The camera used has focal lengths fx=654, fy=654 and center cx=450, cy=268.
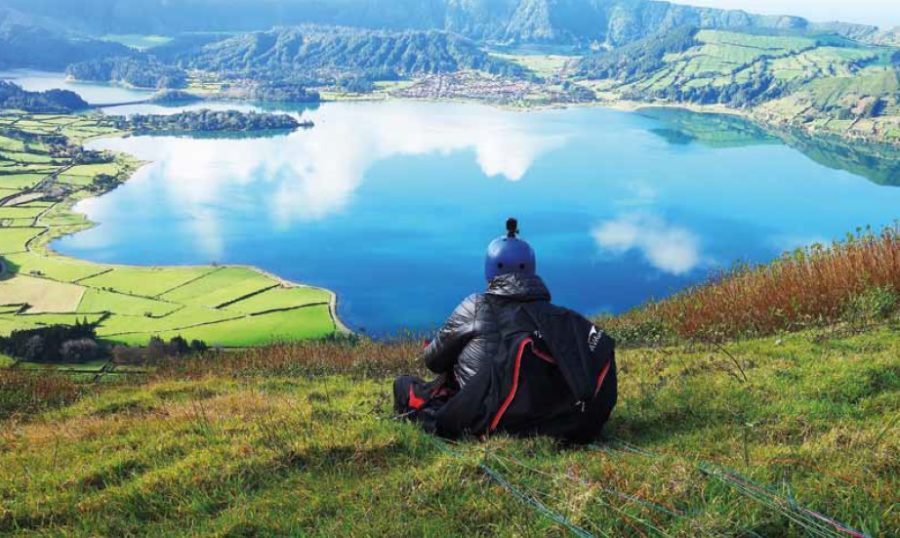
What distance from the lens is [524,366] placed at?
4.95m

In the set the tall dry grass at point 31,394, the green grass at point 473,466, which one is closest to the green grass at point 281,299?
the tall dry grass at point 31,394

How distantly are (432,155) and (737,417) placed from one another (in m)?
104

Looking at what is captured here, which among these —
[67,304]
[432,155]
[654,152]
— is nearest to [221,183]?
[432,155]

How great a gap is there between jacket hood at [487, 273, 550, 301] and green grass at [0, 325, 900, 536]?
1.10 metres

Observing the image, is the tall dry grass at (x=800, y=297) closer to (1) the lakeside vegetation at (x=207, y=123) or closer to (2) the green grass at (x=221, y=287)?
(2) the green grass at (x=221, y=287)

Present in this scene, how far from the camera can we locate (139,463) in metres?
5.00

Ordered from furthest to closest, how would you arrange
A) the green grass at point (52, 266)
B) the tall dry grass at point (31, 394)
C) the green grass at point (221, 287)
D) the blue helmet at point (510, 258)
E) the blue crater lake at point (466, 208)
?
1. the blue crater lake at point (466, 208)
2. the green grass at point (52, 266)
3. the green grass at point (221, 287)
4. the tall dry grass at point (31, 394)
5. the blue helmet at point (510, 258)

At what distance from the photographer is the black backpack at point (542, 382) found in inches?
194

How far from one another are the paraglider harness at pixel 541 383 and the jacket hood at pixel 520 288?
8 centimetres

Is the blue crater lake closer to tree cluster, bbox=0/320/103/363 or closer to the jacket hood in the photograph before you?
tree cluster, bbox=0/320/103/363

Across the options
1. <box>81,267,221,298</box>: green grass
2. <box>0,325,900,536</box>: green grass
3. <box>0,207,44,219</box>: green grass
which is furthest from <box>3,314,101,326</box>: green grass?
<box>0,325,900,536</box>: green grass

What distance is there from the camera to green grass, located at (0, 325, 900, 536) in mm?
3730

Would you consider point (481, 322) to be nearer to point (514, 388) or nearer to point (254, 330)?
point (514, 388)

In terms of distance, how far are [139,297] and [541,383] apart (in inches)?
1904
